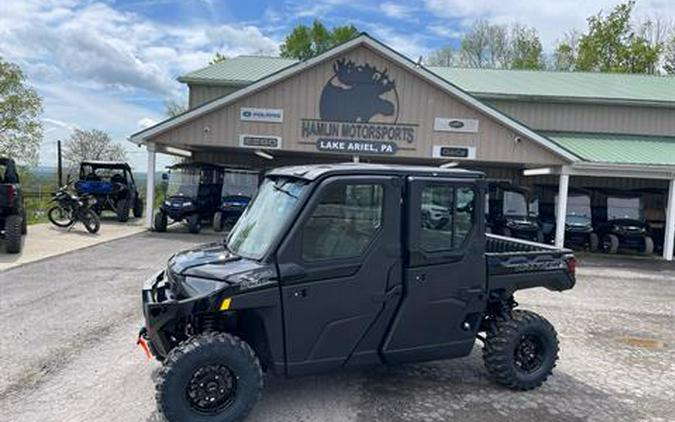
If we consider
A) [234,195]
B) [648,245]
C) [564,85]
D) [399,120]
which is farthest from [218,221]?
[564,85]

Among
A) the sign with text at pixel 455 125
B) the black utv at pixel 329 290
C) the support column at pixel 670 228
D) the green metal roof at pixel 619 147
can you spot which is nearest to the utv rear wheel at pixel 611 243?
the support column at pixel 670 228

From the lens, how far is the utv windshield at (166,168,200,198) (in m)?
17.2

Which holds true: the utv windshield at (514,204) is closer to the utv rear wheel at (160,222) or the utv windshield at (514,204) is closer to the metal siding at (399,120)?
the metal siding at (399,120)

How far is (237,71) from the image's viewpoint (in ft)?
76.3

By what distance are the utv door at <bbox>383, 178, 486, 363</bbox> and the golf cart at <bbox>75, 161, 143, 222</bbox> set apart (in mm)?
16914

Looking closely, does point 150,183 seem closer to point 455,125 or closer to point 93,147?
point 455,125

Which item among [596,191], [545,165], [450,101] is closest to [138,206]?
[450,101]

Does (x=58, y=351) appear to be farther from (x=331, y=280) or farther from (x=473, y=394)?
(x=473, y=394)

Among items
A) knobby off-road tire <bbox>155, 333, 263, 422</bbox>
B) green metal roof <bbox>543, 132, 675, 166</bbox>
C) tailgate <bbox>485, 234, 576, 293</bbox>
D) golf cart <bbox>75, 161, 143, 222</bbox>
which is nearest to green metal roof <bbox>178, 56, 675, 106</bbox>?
green metal roof <bbox>543, 132, 675, 166</bbox>

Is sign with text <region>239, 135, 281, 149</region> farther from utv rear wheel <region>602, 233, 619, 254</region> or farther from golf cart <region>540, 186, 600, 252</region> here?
utv rear wheel <region>602, 233, 619, 254</region>

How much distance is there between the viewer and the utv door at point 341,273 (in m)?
3.95

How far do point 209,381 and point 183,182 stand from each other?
14.5 metres

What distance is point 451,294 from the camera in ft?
14.6

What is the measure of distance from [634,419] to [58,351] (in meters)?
5.60
